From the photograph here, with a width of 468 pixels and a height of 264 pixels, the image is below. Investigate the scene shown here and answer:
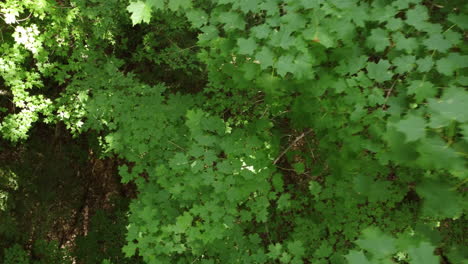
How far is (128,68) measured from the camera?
786 cm

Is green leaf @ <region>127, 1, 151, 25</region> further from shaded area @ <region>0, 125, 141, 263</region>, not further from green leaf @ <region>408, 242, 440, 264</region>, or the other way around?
shaded area @ <region>0, 125, 141, 263</region>

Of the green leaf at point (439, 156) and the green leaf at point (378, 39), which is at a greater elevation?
the green leaf at point (378, 39)

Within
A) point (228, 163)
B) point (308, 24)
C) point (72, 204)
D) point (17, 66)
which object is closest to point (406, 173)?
point (228, 163)

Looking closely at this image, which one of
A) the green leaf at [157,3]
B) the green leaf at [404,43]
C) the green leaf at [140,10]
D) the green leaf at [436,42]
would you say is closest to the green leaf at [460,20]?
the green leaf at [436,42]

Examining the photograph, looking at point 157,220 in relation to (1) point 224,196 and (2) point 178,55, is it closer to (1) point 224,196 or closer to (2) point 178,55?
(1) point 224,196

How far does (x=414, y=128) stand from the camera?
155 cm

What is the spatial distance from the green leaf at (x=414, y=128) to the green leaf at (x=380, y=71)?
821mm

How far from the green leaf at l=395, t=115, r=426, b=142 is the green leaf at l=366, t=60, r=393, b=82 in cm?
82

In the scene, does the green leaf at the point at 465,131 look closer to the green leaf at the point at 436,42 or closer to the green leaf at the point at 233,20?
the green leaf at the point at 436,42

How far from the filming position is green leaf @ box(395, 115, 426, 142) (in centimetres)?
154

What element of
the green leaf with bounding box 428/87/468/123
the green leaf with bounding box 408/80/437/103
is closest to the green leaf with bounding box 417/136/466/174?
the green leaf with bounding box 428/87/468/123

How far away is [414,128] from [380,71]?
0.91 meters

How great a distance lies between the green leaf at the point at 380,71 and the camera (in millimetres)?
2318

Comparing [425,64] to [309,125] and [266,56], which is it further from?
[309,125]
